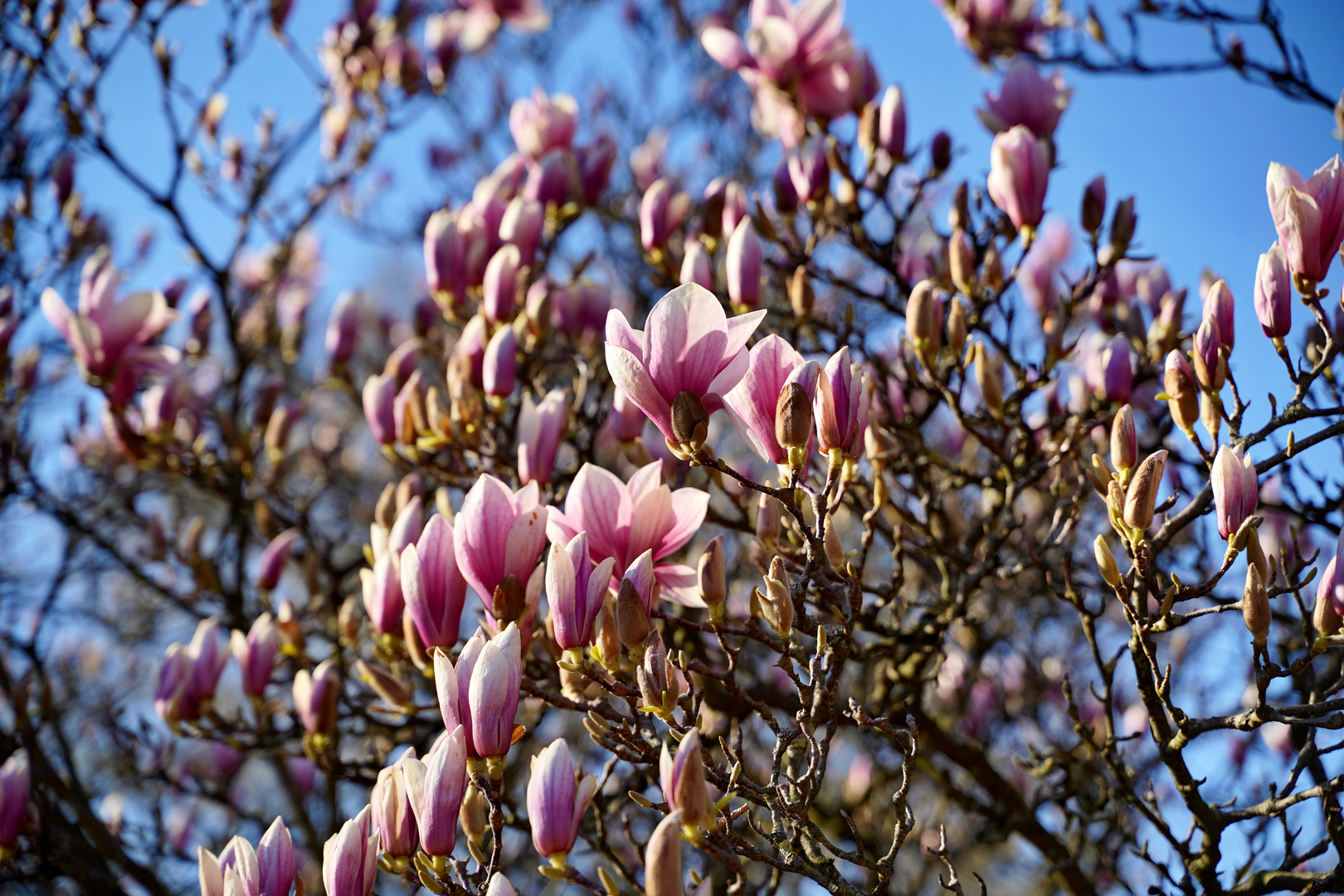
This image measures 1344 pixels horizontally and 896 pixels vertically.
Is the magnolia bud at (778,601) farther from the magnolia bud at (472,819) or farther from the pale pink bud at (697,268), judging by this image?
the pale pink bud at (697,268)

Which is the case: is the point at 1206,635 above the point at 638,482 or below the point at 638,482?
above

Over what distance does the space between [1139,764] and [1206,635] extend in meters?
1.42

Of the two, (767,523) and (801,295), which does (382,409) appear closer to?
(801,295)

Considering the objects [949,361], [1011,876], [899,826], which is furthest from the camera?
[1011,876]

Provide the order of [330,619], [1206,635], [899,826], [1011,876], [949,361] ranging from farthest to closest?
[1011,876] → [1206,635] → [330,619] → [949,361] → [899,826]

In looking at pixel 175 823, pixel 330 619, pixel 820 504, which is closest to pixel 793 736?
pixel 820 504

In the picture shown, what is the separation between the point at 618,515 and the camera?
1.34 metres

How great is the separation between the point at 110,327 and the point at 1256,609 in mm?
2471

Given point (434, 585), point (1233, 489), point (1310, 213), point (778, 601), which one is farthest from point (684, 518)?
point (1310, 213)

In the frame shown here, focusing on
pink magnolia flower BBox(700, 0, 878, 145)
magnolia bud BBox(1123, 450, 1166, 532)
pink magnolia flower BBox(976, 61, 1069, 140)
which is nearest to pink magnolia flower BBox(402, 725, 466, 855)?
magnolia bud BBox(1123, 450, 1166, 532)

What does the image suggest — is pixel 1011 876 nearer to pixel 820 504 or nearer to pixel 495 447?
pixel 495 447

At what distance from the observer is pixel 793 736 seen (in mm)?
1231

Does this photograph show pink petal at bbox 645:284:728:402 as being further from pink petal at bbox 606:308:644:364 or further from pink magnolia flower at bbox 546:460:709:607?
pink magnolia flower at bbox 546:460:709:607

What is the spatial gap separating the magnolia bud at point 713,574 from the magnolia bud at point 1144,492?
1.75 feet
